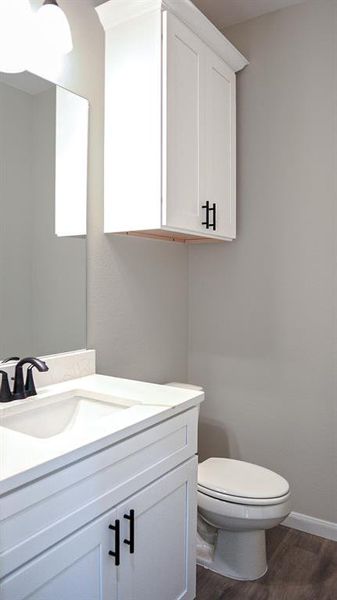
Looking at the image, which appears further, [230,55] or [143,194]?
[230,55]

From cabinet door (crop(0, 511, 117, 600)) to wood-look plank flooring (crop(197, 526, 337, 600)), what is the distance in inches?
30.6

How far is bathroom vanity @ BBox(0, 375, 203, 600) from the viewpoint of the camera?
895 millimetres

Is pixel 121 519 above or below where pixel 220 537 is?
above

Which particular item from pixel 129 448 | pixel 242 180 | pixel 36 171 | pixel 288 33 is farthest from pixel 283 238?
pixel 129 448

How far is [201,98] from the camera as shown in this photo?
6.15 feet

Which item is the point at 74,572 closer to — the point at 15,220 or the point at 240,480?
the point at 240,480

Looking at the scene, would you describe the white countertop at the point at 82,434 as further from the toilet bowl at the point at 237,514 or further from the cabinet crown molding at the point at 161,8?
the cabinet crown molding at the point at 161,8

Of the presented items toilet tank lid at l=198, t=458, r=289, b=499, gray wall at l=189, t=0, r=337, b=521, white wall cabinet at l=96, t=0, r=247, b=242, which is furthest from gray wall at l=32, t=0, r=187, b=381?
toilet tank lid at l=198, t=458, r=289, b=499

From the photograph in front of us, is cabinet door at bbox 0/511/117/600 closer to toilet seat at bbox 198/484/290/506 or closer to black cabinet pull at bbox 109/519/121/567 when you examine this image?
black cabinet pull at bbox 109/519/121/567

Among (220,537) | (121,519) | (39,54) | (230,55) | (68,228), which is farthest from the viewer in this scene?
(230,55)

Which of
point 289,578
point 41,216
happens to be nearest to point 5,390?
point 41,216

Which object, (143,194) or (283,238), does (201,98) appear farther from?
(283,238)

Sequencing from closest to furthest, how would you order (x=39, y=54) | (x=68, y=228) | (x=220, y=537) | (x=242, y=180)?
(x=39, y=54), (x=68, y=228), (x=220, y=537), (x=242, y=180)

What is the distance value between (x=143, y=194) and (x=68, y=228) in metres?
0.33
